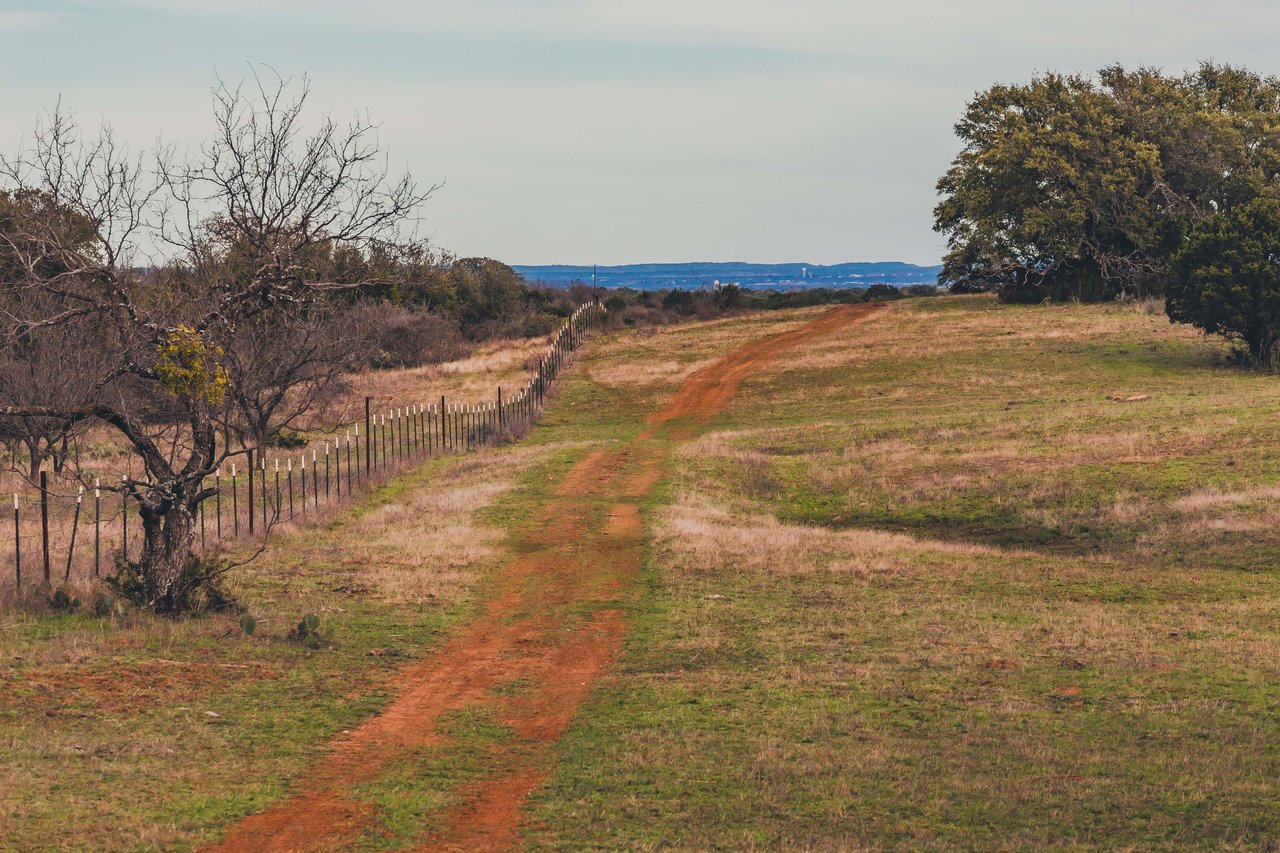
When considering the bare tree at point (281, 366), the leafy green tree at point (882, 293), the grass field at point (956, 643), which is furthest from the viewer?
the leafy green tree at point (882, 293)

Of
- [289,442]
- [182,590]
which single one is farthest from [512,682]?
[289,442]

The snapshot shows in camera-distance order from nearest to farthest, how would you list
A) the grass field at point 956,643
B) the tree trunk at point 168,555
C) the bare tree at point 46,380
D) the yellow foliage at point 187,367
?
the grass field at point 956,643
the yellow foliage at point 187,367
the tree trunk at point 168,555
the bare tree at point 46,380

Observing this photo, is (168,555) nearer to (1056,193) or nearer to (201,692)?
(201,692)

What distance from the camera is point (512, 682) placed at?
1564 cm

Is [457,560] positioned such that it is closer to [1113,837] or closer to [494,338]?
[1113,837]

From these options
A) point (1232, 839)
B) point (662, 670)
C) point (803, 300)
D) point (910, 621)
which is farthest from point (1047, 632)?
point (803, 300)

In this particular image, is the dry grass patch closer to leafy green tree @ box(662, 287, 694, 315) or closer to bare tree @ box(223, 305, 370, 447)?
bare tree @ box(223, 305, 370, 447)

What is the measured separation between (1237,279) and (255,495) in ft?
114

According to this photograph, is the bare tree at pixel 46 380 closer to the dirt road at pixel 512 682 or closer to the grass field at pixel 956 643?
the dirt road at pixel 512 682

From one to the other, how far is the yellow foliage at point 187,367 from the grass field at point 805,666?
115 inches

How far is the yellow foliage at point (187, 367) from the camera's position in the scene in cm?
1688

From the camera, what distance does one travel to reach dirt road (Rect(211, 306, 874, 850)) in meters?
10.7

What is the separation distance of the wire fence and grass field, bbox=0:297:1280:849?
133cm

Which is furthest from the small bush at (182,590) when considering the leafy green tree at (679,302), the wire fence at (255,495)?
the leafy green tree at (679,302)
